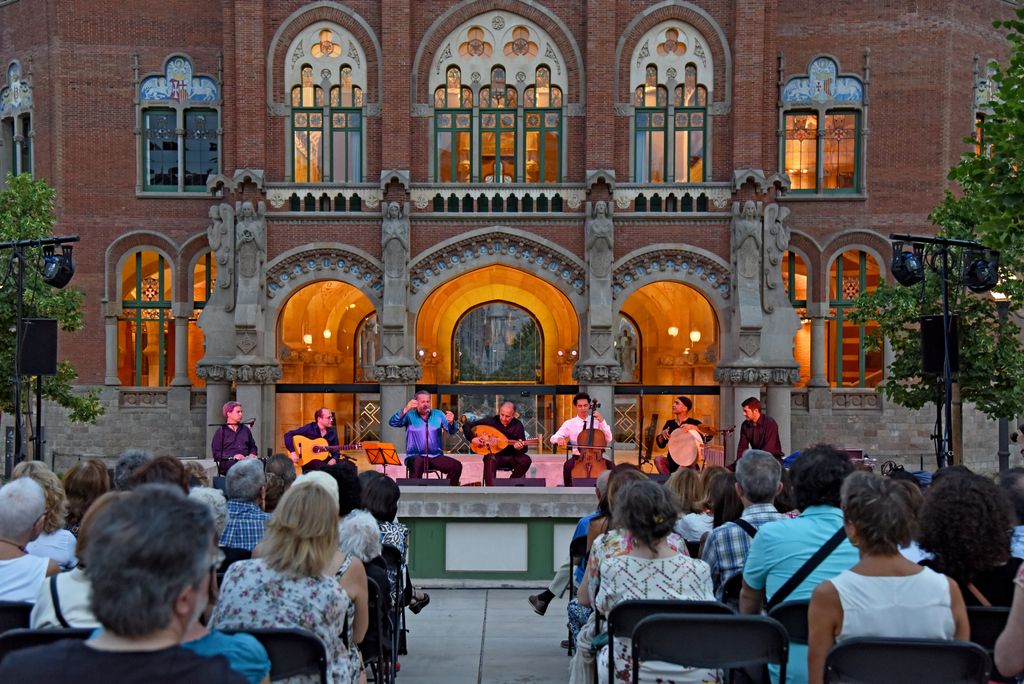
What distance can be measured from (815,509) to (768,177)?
A: 2023 cm

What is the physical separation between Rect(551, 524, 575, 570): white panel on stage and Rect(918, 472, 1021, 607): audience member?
255 inches

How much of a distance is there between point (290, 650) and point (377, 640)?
7.03 ft

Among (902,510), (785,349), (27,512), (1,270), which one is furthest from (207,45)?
(902,510)

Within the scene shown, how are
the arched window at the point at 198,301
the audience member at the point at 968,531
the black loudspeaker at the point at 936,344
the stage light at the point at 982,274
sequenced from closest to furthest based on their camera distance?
the audience member at the point at 968,531
the black loudspeaker at the point at 936,344
the stage light at the point at 982,274
the arched window at the point at 198,301

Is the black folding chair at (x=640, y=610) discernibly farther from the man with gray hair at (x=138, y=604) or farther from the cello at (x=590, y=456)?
the cello at (x=590, y=456)

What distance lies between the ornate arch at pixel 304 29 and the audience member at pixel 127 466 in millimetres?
18587

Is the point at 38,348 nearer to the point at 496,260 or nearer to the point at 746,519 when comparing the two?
the point at 746,519

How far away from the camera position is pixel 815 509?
563cm

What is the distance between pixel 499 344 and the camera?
3147cm

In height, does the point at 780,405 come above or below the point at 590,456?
above

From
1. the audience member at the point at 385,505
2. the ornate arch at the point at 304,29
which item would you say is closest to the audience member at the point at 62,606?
the audience member at the point at 385,505

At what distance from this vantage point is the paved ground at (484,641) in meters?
8.12

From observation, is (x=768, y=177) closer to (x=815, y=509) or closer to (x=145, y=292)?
(x=145, y=292)

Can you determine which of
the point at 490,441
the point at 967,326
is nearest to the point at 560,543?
the point at 490,441
